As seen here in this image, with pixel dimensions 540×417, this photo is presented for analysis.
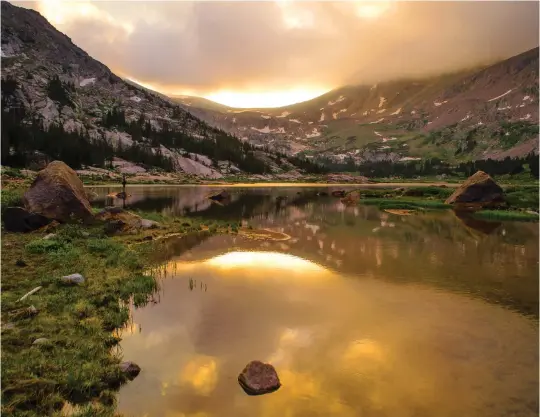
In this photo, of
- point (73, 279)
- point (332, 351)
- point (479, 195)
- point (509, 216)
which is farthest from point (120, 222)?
point (479, 195)

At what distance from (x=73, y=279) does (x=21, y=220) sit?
1546 cm

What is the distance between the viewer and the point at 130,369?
36.3ft

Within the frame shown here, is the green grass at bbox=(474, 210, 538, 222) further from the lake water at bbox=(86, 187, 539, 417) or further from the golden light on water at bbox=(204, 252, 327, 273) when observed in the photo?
the golden light on water at bbox=(204, 252, 327, 273)

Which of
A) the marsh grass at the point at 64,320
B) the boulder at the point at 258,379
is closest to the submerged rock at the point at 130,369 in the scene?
the marsh grass at the point at 64,320

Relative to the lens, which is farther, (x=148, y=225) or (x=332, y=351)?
(x=148, y=225)

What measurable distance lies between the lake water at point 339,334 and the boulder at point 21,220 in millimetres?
9762

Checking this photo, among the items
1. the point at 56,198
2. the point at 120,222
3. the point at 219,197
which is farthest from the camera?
the point at 219,197

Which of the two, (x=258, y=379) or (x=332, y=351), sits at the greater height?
(x=258, y=379)

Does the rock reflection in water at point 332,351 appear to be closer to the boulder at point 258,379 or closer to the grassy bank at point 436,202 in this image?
the boulder at point 258,379

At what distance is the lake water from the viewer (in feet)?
33.5

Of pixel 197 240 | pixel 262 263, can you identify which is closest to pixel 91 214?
pixel 197 240

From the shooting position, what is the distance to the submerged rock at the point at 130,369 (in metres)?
10.9

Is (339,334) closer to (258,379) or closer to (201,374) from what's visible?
(258,379)

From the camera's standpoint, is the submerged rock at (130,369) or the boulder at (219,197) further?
the boulder at (219,197)
